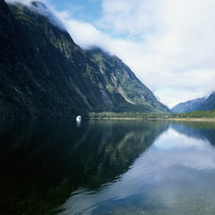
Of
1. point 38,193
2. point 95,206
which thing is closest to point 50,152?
point 38,193

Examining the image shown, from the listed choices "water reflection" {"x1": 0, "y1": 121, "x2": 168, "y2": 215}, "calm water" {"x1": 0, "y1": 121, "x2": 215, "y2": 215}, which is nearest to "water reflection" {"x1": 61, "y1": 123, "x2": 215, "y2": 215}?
"calm water" {"x1": 0, "y1": 121, "x2": 215, "y2": 215}

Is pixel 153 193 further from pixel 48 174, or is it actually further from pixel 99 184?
pixel 48 174

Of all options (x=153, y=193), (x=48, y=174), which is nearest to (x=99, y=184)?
(x=153, y=193)

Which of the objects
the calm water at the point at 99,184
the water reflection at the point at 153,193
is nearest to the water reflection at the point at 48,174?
the calm water at the point at 99,184

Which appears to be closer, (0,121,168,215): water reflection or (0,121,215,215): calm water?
(0,121,215,215): calm water

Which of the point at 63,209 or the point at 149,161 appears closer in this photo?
the point at 63,209

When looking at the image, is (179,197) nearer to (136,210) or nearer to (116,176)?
(136,210)

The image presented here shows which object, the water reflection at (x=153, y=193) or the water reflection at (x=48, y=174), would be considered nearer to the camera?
the water reflection at (x=153, y=193)

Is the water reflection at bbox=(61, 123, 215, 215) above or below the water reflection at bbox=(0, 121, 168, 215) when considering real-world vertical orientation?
below

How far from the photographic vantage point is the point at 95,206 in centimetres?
3002

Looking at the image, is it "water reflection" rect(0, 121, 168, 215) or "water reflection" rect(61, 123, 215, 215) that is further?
"water reflection" rect(0, 121, 168, 215)

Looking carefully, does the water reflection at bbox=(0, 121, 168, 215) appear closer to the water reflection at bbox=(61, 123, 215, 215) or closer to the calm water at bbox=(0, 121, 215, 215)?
the calm water at bbox=(0, 121, 215, 215)

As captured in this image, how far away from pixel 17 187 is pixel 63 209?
996 centimetres

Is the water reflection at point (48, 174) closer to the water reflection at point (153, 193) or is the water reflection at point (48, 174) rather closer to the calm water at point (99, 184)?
the calm water at point (99, 184)
